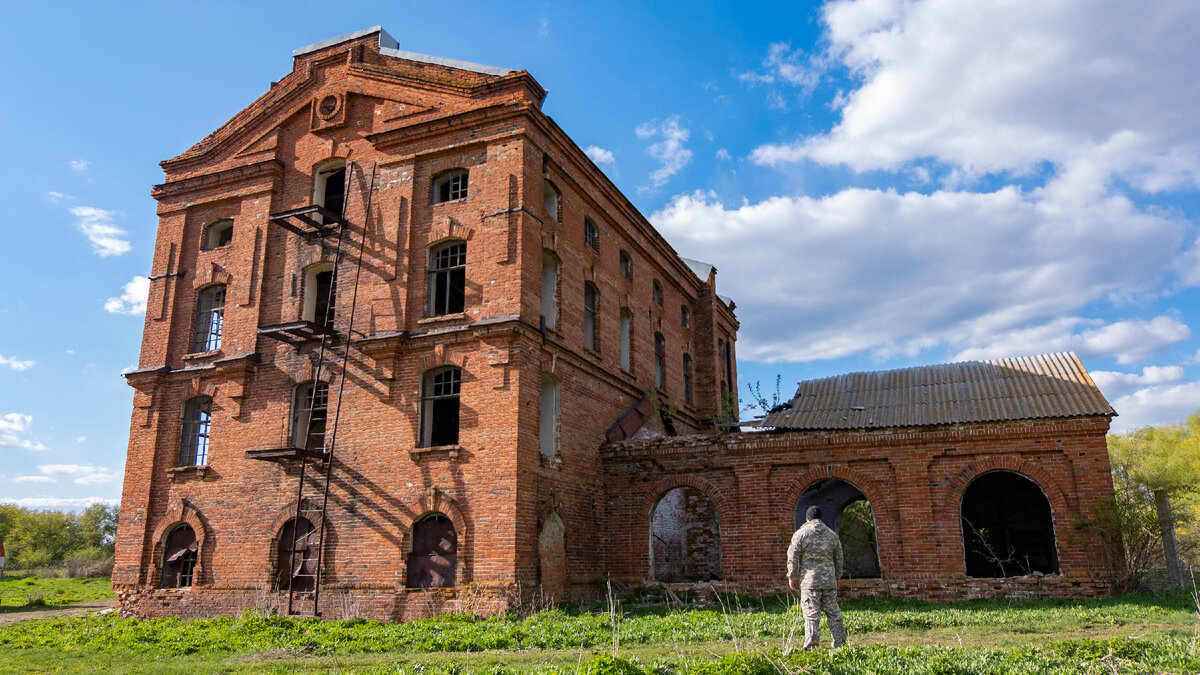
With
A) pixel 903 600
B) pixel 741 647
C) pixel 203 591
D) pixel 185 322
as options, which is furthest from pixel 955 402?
pixel 185 322

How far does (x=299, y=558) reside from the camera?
59.2 feet

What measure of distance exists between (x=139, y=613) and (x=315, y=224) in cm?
1023

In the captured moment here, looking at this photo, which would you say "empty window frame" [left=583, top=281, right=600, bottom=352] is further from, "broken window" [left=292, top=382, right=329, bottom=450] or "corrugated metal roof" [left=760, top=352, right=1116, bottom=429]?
"broken window" [left=292, top=382, right=329, bottom=450]

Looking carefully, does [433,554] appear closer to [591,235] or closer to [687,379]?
[591,235]

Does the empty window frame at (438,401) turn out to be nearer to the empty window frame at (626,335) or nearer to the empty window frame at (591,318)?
the empty window frame at (591,318)

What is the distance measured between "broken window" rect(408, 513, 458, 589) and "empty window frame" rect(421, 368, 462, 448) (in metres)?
1.68

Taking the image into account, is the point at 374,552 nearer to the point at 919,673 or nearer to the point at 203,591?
the point at 203,591

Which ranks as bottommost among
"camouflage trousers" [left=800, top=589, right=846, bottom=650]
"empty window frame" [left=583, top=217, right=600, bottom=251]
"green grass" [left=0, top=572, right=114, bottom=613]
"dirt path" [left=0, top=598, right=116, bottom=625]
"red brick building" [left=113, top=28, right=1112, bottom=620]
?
"dirt path" [left=0, top=598, right=116, bottom=625]

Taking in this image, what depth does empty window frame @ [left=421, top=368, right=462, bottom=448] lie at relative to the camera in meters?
17.7

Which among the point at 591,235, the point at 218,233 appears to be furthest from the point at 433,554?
the point at 218,233

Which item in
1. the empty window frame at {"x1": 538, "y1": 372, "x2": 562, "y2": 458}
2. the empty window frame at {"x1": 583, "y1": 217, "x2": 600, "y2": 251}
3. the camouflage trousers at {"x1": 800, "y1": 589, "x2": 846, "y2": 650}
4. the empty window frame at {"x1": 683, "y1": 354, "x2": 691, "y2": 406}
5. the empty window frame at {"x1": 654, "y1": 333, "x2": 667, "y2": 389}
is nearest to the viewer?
the camouflage trousers at {"x1": 800, "y1": 589, "x2": 846, "y2": 650}

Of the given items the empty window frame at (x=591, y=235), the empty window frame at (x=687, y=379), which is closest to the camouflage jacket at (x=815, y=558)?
the empty window frame at (x=591, y=235)

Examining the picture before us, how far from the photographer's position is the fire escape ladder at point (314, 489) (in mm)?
17578

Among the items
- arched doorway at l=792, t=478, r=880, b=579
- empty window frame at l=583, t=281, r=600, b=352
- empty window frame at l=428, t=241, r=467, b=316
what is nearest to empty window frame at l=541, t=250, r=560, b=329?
empty window frame at l=583, t=281, r=600, b=352
